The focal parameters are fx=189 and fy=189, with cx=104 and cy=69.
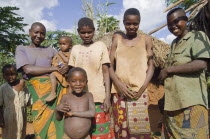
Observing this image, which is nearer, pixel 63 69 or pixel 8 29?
pixel 63 69

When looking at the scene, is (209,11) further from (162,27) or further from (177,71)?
(177,71)

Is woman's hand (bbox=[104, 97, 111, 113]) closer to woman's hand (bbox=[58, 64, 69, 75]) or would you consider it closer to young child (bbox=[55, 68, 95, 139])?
young child (bbox=[55, 68, 95, 139])

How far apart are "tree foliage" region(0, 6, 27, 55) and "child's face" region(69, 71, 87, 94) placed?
3.96m

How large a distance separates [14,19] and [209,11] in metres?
4.95

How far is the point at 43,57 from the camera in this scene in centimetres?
284

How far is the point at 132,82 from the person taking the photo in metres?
2.28

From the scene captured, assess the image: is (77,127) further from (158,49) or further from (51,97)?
(158,49)

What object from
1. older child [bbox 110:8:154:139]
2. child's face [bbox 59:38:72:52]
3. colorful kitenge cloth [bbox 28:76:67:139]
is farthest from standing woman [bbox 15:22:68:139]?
older child [bbox 110:8:154:139]

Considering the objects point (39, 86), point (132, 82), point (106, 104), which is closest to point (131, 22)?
point (132, 82)

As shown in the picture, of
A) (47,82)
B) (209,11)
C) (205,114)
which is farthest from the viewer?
(209,11)

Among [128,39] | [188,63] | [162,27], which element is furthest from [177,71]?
[162,27]

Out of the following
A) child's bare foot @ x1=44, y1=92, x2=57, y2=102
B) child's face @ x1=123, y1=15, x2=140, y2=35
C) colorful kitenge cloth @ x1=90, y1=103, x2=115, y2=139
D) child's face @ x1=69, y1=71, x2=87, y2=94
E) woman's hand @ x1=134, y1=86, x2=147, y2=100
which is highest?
child's face @ x1=123, y1=15, x2=140, y2=35

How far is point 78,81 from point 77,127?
1.77 ft

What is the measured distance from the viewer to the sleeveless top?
7.54ft
